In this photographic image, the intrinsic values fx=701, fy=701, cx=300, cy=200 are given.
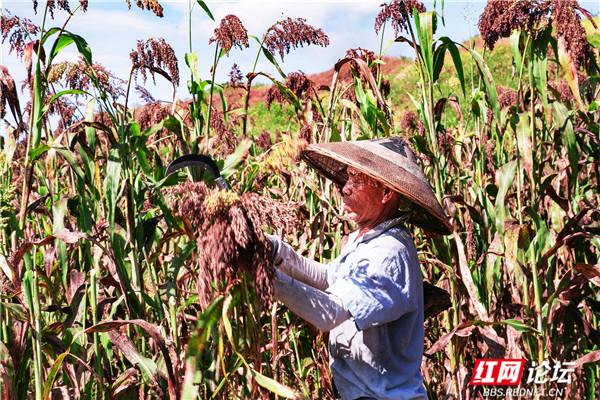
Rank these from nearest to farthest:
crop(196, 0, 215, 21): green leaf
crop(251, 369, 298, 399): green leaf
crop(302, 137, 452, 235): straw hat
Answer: crop(251, 369, 298, 399): green leaf, crop(302, 137, 452, 235): straw hat, crop(196, 0, 215, 21): green leaf

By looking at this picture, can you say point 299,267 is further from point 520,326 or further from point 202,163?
point 520,326

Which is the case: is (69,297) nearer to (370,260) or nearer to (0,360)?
(0,360)

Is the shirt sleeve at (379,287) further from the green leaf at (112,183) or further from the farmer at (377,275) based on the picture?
the green leaf at (112,183)

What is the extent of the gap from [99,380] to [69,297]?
300mm

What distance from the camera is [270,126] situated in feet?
53.3

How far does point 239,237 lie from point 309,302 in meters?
0.35

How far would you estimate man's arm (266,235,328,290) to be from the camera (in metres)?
1.91

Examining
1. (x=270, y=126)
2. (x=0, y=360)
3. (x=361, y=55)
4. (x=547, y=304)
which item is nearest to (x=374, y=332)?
(x=547, y=304)

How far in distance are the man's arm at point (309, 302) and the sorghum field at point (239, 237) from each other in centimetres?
10

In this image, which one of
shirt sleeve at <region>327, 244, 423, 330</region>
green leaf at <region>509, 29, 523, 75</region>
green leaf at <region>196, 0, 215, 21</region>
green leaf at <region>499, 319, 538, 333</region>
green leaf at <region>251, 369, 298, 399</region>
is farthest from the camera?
green leaf at <region>509, 29, 523, 75</region>

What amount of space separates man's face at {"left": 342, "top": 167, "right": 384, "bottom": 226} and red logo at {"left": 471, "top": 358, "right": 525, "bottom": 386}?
0.95 meters

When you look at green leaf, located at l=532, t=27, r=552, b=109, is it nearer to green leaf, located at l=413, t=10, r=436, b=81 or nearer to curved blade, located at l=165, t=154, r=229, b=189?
green leaf, located at l=413, t=10, r=436, b=81

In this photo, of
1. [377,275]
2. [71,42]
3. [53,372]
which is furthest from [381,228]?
[71,42]

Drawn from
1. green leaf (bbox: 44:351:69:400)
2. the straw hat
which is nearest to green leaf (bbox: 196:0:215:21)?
the straw hat
